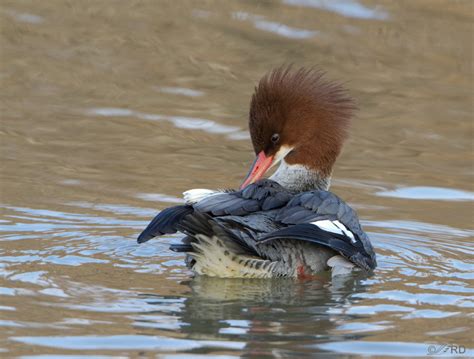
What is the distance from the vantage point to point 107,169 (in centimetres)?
1012

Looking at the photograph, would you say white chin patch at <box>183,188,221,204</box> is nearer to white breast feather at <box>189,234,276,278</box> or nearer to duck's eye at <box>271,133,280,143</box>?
white breast feather at <box>189,234,276,278</box>

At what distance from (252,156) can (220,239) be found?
156 inches

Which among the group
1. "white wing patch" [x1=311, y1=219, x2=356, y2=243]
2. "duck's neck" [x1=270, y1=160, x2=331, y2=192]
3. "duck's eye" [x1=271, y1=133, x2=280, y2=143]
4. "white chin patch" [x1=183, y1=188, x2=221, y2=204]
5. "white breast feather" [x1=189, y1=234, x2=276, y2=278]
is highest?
"duck's eye" [x1=271, y1=133, x2=280, y2=143]

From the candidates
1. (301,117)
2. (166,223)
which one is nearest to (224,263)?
(166,223)

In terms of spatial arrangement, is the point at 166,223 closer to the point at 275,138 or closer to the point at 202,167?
the point at 275,138

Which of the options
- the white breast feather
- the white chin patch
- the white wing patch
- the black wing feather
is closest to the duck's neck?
the white wing patch

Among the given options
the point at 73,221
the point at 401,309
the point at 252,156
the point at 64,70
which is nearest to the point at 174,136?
the point at 252,156

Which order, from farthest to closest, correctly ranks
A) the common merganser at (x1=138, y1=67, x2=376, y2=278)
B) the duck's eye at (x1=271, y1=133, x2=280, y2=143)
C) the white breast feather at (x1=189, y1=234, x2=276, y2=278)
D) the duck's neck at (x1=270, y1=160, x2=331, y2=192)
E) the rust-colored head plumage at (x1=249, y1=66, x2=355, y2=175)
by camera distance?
1. the duck's neck at (x1=270, y1=160, x2=331, y2=192)
2. the duck's eye at (x1=271, y1=133, x2=280, y2=143)
3. the rust-colored head plumage at (x1=249, y1=66, x2=355, y2=175)
4. the white breast feather at (x1=189, y1=234, x2=276, y2=278)
5. the common merganser at (x1=138, y1=67, x2=376, y2=278)

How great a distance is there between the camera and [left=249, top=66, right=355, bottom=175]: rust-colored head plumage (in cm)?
786

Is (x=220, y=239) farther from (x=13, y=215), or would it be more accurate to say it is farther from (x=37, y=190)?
(x=37, y=190)

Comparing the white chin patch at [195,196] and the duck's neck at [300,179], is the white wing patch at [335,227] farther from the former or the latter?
the duck's neck at [300,179]

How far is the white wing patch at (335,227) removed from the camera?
23.2 feet

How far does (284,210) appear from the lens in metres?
7.12

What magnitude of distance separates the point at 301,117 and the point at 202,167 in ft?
8.08
